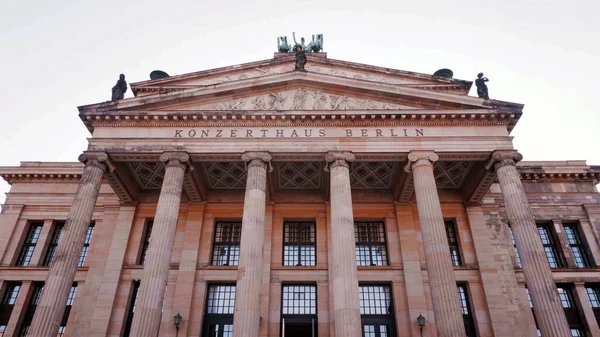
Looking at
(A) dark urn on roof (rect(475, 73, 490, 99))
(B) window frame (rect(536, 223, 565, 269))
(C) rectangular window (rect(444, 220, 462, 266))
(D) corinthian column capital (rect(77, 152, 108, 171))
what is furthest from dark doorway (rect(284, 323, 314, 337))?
(A) dark urn on roof (rect(475, 73, 490, 99))

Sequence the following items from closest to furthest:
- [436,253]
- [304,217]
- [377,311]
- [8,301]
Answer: [436,253]
[377,311]
[8,301]
[304,217]

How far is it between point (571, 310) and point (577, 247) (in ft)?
14.6

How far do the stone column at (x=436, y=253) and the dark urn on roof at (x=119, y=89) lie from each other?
55.6ft

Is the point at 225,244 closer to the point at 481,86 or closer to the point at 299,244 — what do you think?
the point at 299,244

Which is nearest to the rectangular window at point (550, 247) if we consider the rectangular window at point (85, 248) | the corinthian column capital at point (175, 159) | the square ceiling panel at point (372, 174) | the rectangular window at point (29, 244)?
the square ceiling panel at point (372, 174)

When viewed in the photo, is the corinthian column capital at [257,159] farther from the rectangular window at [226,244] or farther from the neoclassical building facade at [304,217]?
the rectangular window at [226,244]

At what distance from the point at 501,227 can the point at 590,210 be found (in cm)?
663

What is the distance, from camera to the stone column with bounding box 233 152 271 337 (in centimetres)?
1903

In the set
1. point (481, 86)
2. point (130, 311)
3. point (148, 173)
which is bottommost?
point (130, 311)

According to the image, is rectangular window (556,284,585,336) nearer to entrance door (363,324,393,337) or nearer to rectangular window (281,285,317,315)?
entrance door (363,324,393,337)

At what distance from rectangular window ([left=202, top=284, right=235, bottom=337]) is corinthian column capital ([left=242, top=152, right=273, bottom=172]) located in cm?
774

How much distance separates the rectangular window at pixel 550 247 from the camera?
2810cm

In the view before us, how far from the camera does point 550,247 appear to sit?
28.7m

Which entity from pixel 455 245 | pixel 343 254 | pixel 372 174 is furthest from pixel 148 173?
pixel 455 245
